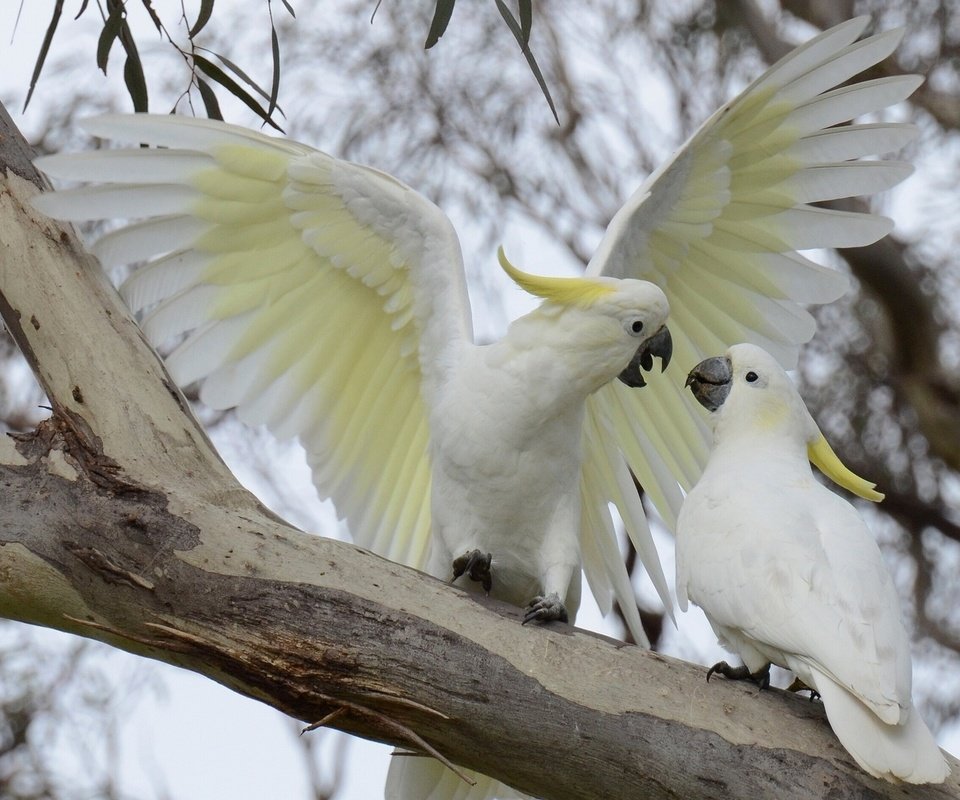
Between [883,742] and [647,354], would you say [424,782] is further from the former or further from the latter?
[883,742]

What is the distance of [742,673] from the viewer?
191 centimetres

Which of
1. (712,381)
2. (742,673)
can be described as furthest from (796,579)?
(712,381)

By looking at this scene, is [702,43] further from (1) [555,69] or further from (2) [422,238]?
(2) [422,238]

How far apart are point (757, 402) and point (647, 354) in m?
0.24

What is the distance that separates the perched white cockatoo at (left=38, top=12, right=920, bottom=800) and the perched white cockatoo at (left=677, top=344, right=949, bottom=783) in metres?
0.26

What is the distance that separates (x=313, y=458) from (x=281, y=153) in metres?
0.64

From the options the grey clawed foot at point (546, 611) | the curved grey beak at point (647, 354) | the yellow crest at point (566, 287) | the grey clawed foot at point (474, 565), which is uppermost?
the yellow crest at point (566, 287)

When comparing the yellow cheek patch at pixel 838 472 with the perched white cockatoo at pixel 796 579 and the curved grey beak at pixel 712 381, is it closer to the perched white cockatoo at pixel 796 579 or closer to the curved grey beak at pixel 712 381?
the perched white cockatoo at pixel 796 579

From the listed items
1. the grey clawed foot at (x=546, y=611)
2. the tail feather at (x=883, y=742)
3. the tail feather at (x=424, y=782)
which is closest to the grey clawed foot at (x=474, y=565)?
the grey clawed foot at (x=546, y=611)

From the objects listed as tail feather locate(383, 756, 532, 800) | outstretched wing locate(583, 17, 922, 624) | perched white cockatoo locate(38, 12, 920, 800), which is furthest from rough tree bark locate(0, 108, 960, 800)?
outstretched wing locate(583, 17, 922, 624)

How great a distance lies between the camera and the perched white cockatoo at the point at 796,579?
66.0 inches

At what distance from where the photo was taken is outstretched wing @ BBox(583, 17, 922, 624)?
98.9 inches

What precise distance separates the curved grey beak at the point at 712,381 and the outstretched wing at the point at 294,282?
18.3 inches

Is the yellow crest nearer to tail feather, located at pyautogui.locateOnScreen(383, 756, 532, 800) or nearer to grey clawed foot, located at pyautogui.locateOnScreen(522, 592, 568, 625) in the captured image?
grey clawed foot, located at pyautogui.locateOnScreen(522, 592, 568, 625)
